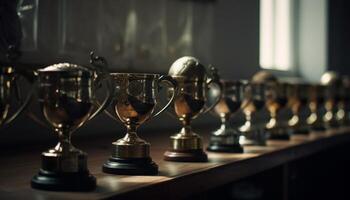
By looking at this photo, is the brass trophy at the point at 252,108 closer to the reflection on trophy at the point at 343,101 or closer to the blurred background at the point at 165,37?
the blurred background at the point at 165,37

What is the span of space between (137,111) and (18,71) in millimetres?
299

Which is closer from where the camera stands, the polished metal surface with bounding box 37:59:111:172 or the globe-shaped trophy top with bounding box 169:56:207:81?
the polished metal surface with bounding box 37:59:111:172

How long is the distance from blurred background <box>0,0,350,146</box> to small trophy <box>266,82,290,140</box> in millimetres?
464

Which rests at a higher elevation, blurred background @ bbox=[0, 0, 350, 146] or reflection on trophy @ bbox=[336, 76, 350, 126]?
blurred background @ bbox=[0, 0, 350, 146]

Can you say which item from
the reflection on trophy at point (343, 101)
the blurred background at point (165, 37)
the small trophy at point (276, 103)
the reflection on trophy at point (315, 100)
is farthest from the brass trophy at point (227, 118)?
the reflection on trophy at point (343, 101)

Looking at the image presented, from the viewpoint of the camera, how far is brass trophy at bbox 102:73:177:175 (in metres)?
1.21

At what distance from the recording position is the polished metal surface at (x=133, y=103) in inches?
47.7

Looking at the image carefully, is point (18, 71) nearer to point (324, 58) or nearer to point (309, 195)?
point (309, 195)

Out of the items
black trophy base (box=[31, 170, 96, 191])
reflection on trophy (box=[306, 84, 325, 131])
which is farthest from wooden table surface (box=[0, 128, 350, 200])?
reflection on trophy (box=[306, 84, 325, 131])

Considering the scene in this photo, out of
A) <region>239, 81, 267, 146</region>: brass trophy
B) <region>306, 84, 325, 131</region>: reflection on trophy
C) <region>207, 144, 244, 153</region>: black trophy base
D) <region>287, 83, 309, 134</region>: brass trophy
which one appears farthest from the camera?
<region>306, 84, 325, 131</region>: reflection on trophy

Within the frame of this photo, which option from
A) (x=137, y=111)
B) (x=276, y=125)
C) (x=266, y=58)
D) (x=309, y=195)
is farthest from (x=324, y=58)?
(x=137, y=111)

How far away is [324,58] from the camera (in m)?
4.38

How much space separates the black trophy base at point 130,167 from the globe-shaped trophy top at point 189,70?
0.29 metres

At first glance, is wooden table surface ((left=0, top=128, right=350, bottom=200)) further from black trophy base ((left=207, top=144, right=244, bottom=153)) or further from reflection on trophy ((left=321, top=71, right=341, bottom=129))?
reflection on trophy ((left=321, top=71, right=341, bottom=129))
